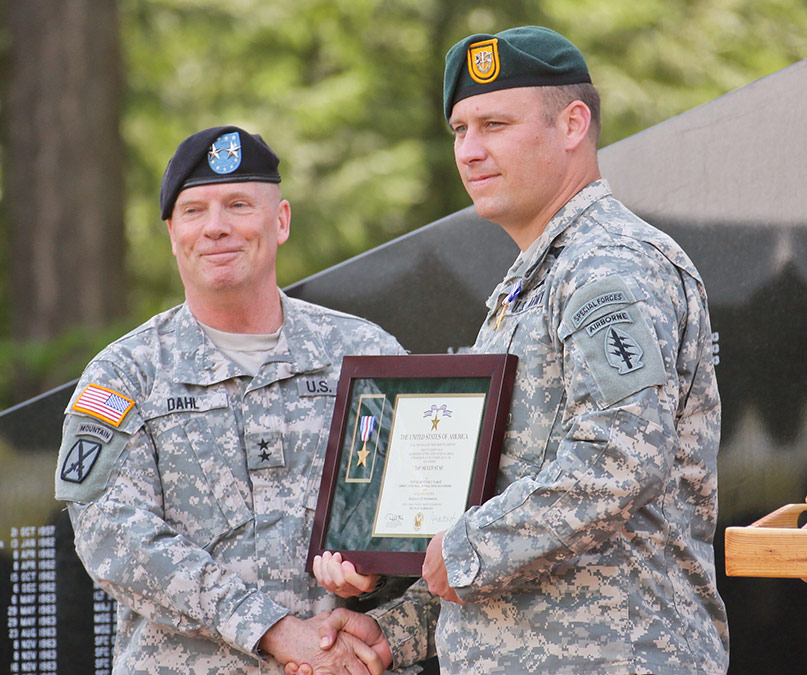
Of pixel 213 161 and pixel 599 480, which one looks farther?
pixel 213 161

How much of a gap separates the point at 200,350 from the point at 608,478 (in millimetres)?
1437

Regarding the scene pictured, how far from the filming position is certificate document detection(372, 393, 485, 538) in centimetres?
242

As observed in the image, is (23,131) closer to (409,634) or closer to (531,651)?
(409,634)

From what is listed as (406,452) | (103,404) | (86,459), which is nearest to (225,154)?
(103,404)

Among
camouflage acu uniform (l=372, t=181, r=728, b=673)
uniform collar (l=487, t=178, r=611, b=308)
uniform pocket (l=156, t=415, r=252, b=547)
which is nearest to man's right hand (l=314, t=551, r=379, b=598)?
camouflage acu uniform (l=372, t=181, r=728, b=673)

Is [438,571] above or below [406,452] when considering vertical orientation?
below

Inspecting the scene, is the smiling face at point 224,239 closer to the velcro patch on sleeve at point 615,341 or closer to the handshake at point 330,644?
the handshake at point 330,644

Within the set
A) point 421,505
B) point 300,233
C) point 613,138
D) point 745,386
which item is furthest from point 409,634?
point 613,138

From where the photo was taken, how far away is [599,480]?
2080 millimetres

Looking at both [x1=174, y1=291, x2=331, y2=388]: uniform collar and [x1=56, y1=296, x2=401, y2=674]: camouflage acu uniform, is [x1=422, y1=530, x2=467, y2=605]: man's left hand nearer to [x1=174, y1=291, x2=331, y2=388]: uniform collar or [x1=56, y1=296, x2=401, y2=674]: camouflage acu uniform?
[x1=56, y1=296, x2=401, y2=674]: camouflage acu uniform

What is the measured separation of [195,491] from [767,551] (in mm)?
1573

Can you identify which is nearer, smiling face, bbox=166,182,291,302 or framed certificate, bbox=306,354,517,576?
framed certificate, bbox=306,354,517,576

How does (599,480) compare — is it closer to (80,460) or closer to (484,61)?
(484,61)

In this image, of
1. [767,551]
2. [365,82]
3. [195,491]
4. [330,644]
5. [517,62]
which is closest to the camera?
[767,551]
